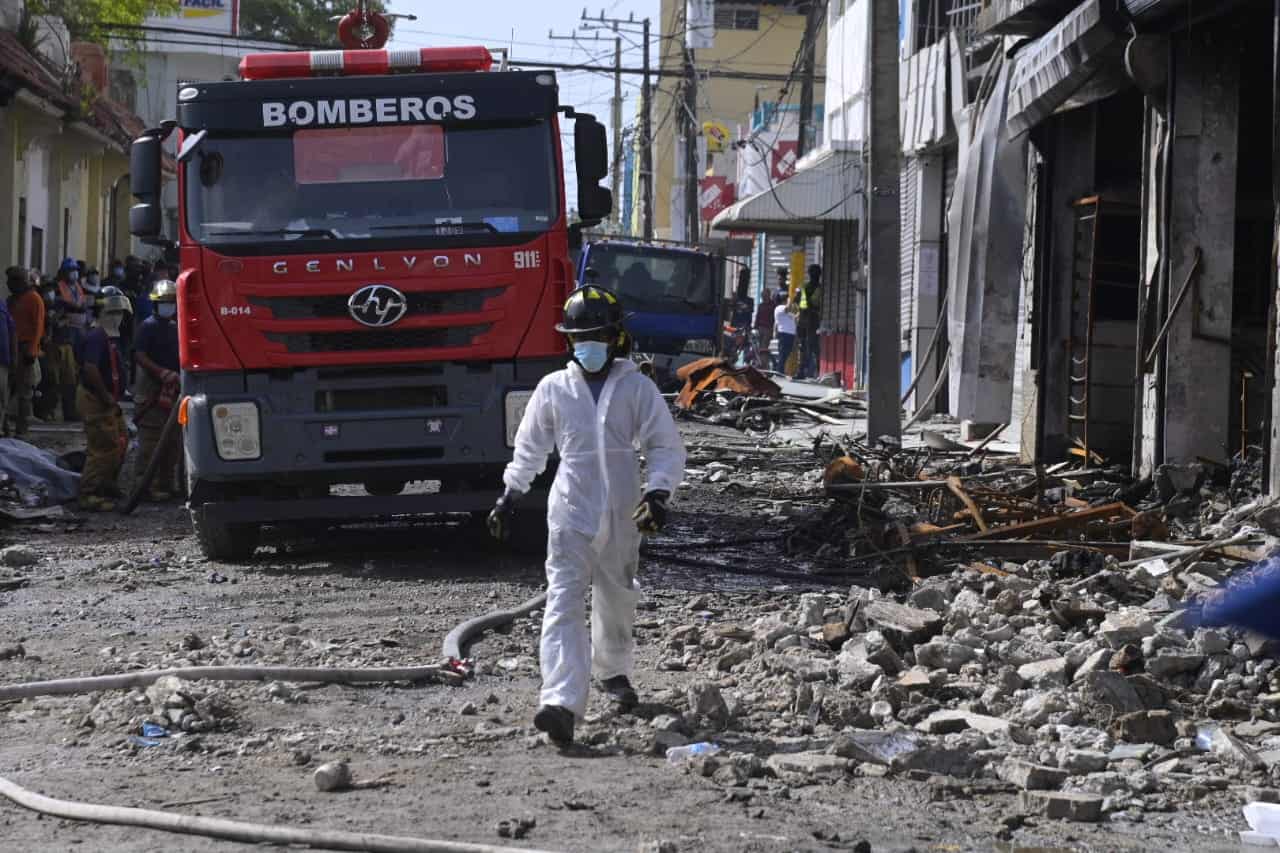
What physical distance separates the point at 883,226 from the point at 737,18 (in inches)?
2253

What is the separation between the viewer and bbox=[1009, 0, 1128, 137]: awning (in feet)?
45.4

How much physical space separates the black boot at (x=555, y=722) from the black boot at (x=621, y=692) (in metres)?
0.65

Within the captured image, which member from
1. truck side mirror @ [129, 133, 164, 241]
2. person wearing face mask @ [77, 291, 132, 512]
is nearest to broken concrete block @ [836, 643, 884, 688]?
truck side mirror @ [129, 133, 164, 241]

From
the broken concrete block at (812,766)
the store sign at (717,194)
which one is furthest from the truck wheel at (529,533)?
the store sign at (717,194)

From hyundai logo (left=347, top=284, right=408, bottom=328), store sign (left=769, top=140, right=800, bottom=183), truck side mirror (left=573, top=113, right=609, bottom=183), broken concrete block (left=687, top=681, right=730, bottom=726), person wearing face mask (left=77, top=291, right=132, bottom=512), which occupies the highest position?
store sign (left=769, top=140, right=800, bottom=183)

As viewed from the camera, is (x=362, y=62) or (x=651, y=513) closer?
(x=651, y=513)

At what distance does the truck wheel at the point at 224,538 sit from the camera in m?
11.8

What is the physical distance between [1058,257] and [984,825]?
11.9m

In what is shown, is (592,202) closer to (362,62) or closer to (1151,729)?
(362,62)

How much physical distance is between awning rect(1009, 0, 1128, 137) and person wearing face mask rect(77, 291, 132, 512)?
7388 millimetres

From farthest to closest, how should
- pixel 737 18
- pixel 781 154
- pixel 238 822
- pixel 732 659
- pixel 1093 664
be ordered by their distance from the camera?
pixel 737 18 < pixel 781 154 < pixel 732 659 < pixel 1093 664 < pixel 238 822

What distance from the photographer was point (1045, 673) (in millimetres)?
7586

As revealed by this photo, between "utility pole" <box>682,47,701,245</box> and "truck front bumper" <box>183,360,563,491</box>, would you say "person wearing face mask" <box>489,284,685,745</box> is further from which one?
"utility pole" <box>682,47,701,245</box>

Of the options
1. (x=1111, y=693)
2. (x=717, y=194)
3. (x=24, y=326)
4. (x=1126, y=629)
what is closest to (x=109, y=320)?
(x=24, y=326)
